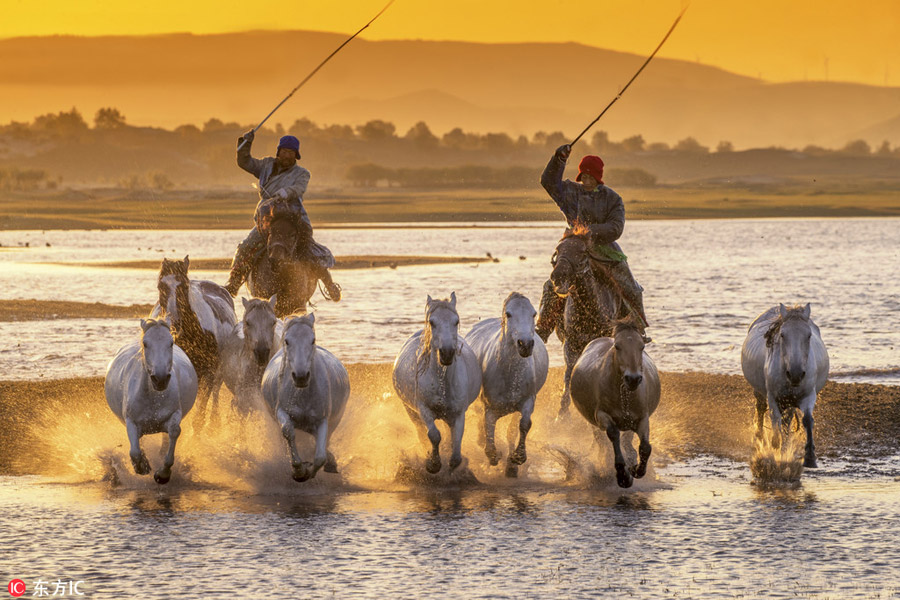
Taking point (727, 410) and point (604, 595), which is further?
point (727, 410)

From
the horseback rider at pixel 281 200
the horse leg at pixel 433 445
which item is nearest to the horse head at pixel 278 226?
the horseback rider at pixel 281 200

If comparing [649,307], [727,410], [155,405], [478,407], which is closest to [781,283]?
[649,307]

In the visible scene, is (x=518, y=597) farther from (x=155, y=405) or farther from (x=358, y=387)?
(x=358, y=387)

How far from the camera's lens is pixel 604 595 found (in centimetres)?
890

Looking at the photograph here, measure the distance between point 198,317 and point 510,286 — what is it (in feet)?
79.5

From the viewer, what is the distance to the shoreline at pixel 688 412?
48.3ft

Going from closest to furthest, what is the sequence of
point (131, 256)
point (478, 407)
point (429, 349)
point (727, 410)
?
point (429, 349) → point (478, 407) → point (727, 410) → point (131, 256)

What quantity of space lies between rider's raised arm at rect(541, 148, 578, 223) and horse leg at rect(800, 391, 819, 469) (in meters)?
3.09

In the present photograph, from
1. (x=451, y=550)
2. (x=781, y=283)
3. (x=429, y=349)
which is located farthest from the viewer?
(x=781, y=283)

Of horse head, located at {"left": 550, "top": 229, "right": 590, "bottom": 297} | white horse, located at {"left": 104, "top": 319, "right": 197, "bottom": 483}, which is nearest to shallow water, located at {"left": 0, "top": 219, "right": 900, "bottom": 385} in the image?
horse head, located at {"left": 550, "top": 229, "right": 590, "bottom": 297}

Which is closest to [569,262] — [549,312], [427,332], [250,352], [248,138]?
[549,312]

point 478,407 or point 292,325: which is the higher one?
point 292,325

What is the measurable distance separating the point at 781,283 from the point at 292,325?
31260mm

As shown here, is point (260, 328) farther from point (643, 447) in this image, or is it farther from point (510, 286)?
point (510, 286)
